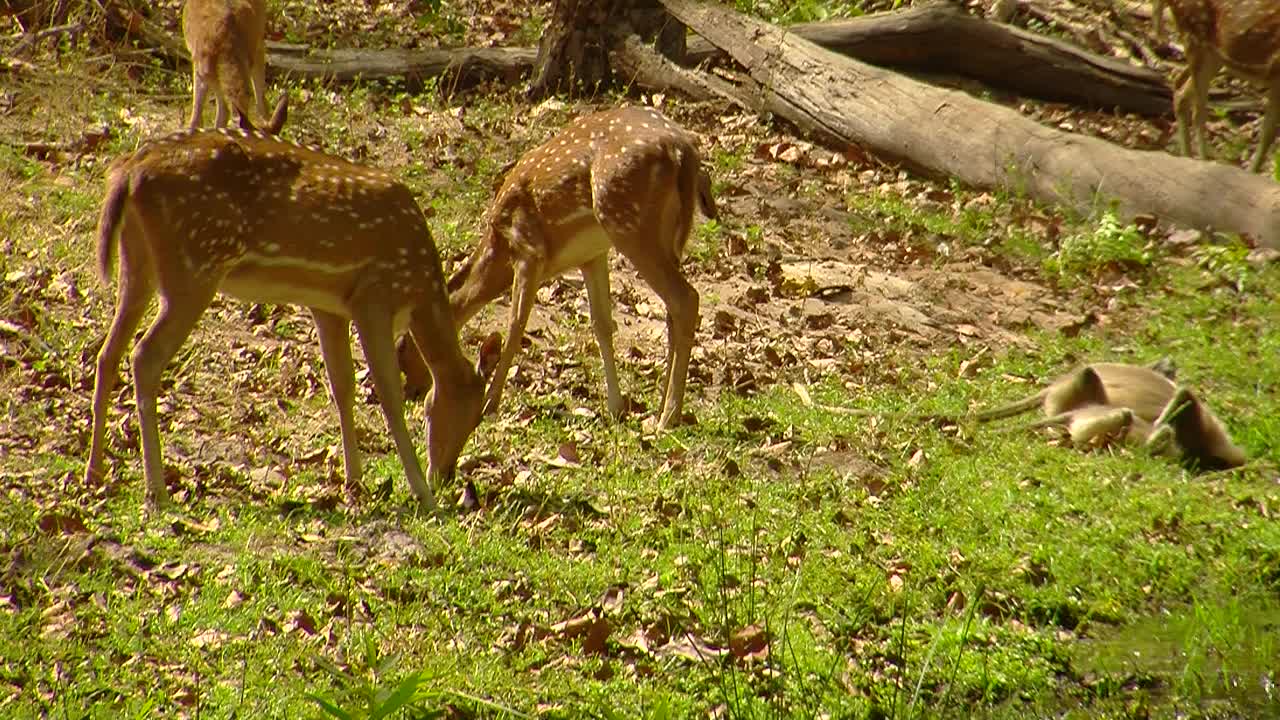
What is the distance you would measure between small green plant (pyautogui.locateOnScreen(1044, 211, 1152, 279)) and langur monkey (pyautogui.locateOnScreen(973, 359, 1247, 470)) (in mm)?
2421

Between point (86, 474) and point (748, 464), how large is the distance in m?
3.19

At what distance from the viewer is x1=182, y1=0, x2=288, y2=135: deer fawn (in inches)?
468

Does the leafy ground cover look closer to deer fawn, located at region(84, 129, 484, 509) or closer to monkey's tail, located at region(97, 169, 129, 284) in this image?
deer fawn, located at region(84, 129, 484, 509)

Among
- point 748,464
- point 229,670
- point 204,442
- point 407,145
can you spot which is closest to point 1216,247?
point 748,464

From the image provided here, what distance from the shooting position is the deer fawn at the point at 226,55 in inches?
468

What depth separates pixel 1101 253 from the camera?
11531 millimetres

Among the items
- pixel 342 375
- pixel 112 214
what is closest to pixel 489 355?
pixel 342 375

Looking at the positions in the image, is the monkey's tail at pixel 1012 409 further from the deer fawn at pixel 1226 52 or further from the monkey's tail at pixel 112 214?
the deer fawn at pixel 1226 52

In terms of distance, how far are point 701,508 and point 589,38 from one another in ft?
27.4

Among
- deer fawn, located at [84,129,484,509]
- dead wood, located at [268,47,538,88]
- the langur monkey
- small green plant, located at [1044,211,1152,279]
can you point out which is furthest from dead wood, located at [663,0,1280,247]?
deer fawn, located at [84,129,484,509]

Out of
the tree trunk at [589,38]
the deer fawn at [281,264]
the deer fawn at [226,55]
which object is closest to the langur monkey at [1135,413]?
the deer fawn at [281,264]

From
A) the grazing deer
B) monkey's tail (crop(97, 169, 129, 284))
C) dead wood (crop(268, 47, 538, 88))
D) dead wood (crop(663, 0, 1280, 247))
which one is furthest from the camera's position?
dead wood (crop(268, 47, 538, 88))

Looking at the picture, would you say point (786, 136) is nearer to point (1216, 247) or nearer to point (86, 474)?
point (1216, 247)

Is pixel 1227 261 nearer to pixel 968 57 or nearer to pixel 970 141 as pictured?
pixel 970 141
